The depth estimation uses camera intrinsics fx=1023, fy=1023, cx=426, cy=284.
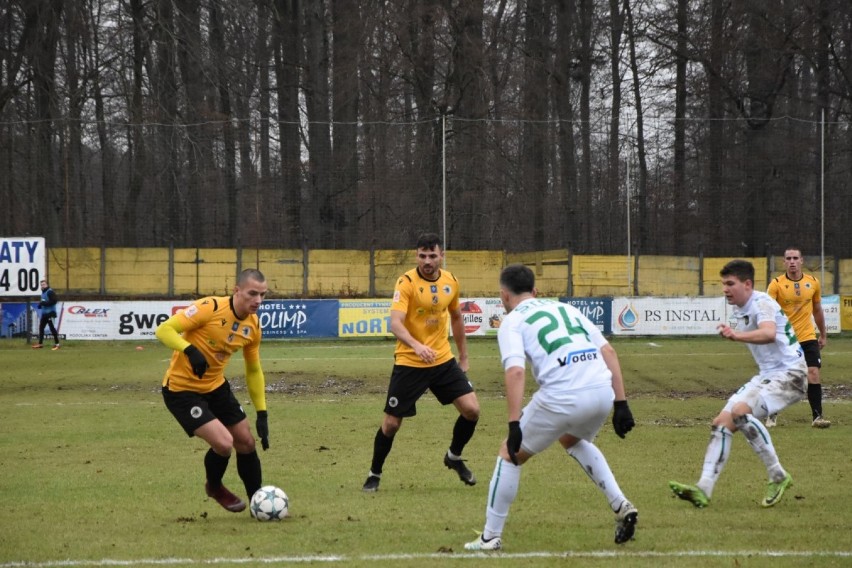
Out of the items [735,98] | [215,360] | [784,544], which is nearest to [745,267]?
[784,544]

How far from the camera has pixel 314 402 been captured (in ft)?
53.2

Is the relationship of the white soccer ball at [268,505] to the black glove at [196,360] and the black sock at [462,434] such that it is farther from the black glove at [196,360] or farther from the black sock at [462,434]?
the black sock at [462,434]

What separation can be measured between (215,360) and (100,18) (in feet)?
89.1

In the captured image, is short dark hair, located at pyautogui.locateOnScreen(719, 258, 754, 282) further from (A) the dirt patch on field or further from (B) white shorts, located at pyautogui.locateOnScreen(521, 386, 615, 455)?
(A) the dirt patch on field

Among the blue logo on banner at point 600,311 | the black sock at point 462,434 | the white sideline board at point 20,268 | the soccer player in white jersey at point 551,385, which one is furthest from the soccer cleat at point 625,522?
the blue logo on banner at point 600,311

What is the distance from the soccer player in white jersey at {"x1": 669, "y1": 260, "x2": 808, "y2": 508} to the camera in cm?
777

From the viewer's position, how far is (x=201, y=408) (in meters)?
7.58

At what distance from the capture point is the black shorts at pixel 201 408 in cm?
754

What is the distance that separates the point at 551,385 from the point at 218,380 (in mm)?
2815

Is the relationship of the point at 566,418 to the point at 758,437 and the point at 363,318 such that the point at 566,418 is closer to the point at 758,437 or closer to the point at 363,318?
the point at 758,437

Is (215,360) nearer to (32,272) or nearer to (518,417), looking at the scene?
(518,417)

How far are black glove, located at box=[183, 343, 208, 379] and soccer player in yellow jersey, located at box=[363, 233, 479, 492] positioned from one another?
85.3 inches

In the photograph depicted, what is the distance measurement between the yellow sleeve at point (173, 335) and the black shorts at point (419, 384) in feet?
7.42

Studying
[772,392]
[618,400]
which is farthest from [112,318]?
[618,400]
